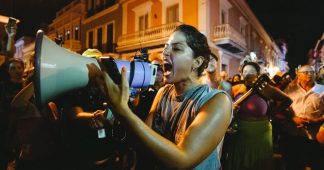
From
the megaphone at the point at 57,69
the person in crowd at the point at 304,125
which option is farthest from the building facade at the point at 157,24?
the megaphone at the point at 57,69

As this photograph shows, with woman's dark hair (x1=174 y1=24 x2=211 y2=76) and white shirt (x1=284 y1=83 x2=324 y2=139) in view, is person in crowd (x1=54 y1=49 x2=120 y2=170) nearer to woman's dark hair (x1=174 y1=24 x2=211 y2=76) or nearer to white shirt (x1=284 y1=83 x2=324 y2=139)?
woman's dark hair (x1=174 y1=24 x2=211 y2=76)

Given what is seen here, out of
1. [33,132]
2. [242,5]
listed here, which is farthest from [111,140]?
[242,5]

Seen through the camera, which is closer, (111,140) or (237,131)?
(111,140)

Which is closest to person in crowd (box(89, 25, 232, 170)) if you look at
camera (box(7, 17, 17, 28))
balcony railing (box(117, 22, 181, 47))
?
camera (box(7, 17, 17, 28))

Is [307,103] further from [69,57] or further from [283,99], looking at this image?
[69,57]

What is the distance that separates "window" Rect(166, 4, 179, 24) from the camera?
51.6ft

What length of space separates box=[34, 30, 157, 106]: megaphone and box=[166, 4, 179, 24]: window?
1473cm

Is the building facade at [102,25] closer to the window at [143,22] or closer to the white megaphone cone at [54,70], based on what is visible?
the window at [143,22]

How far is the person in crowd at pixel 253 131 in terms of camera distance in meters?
4.06

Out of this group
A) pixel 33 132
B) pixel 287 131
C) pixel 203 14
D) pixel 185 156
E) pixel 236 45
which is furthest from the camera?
pixel 236 45

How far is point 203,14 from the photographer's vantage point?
14.4m

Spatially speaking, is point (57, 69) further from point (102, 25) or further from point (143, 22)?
point (102, 25)

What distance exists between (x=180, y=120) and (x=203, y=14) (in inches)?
530

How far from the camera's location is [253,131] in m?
4.09
